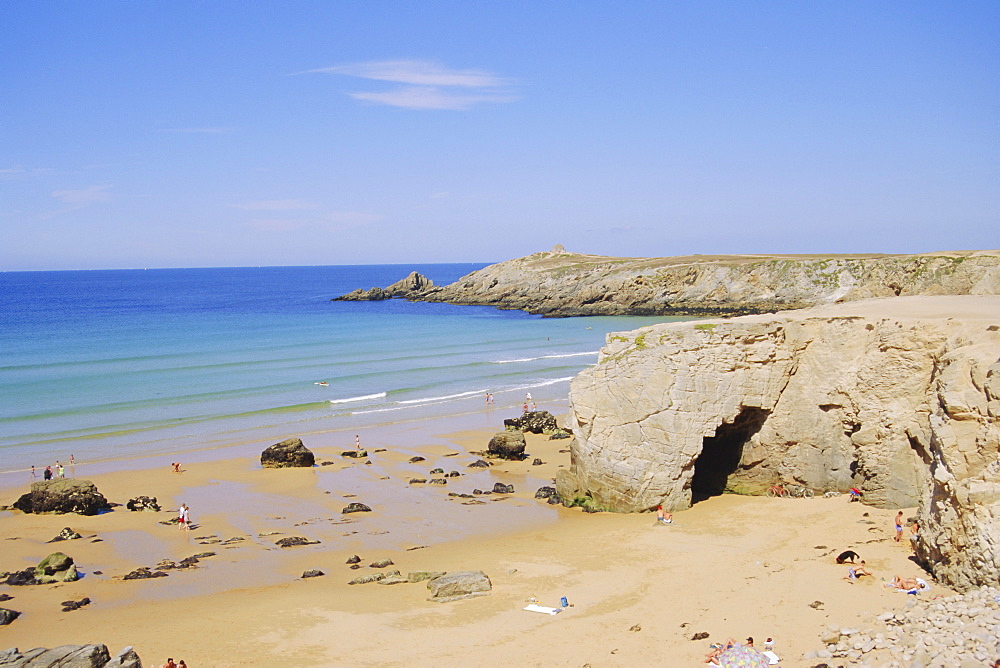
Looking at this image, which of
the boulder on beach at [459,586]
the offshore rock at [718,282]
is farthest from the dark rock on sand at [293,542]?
the offshore rock at [718,282]

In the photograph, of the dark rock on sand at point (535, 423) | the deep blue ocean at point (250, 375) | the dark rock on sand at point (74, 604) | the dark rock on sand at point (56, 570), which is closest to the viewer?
the dark rock on sand at point (74, 604)

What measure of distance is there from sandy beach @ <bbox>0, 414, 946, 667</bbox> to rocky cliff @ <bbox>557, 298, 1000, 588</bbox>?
2.88ft

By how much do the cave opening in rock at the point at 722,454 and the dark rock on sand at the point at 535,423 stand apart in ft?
34.4

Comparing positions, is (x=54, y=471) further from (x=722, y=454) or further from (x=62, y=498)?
(x=722, y=454)

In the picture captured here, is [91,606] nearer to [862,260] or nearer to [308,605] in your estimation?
[308,605]

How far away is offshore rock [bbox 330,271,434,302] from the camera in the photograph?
11562cm

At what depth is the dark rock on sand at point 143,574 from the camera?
1655cm

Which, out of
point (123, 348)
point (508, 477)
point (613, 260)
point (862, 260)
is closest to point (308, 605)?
point (508, 477)

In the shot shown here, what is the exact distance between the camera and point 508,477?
2447cm

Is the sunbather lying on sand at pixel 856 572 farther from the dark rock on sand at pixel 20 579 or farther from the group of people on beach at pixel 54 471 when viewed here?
the group of people on beach at pixel 54 471

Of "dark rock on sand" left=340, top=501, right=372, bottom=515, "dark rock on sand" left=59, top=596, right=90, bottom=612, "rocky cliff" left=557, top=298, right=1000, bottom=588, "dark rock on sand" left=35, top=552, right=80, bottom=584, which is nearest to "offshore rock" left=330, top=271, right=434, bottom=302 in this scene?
"dark rock on sand" left=340, top=501, right=372, bottom=515

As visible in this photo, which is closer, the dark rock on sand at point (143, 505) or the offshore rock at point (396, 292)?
the dark rock on sand at point (143, 505)

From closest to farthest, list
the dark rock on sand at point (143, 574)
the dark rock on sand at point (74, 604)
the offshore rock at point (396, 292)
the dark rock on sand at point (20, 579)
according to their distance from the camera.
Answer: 1. the dark rock on sand at point (74, 604)
2. the dark rock on sand at point (20, 579)
3. the dark rock on sand at point (143, 574)
4. the offshore rock at point (396, 292)

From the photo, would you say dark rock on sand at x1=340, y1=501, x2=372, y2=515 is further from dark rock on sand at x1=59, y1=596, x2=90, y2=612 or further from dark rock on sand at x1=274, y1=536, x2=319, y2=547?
dark rock on sand at x1=59, y1=596, x2=90, y2=612
